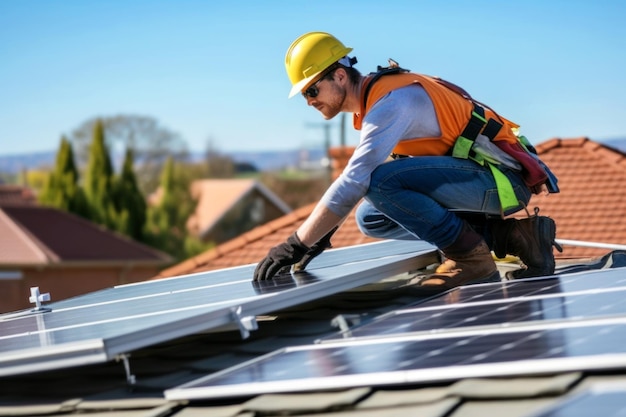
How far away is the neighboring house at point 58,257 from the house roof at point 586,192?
24.8 m

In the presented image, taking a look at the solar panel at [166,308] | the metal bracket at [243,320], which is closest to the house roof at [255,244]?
the solar panel at [166,308]

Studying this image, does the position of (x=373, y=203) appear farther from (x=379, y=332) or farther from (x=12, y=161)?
(x=12, y=161)

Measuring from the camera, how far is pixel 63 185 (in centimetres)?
5572

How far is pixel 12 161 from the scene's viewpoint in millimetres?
142625

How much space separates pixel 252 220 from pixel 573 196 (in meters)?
64.1

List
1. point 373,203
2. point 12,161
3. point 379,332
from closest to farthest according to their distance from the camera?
1. point 379,332
2. point 373,203
3. point 12,161

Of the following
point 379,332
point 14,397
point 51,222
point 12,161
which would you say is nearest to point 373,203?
point 379,332

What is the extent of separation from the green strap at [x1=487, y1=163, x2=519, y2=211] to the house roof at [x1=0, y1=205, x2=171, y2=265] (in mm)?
35333

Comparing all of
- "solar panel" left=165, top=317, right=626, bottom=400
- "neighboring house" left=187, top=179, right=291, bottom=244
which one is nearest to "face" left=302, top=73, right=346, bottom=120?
"solar panel" left=165, top=317, right=626, bottom=400

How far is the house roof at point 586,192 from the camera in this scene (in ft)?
49.5

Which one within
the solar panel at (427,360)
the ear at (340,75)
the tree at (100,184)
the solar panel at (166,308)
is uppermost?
the tree at (100,184)

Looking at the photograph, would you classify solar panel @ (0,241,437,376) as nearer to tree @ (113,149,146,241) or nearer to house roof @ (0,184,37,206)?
house roof @ (0,184,37,206)

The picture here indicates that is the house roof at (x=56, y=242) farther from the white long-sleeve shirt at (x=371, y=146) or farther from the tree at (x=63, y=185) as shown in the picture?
the white long-sleeve shirt at (x=371, y=146)

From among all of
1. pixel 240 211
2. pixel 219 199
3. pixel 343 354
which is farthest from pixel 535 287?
pixel 219 199
